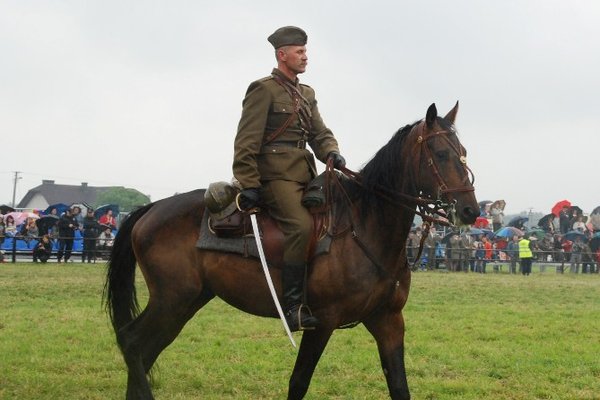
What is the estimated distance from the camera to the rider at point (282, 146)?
6320 mm

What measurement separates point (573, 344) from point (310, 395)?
4.86 meters

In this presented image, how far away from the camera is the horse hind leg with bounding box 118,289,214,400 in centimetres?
691

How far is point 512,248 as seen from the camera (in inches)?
1326

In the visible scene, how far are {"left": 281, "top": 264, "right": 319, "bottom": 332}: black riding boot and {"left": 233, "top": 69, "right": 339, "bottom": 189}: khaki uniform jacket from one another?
2.59ft

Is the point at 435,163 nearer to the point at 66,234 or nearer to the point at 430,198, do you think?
the point at 430,198

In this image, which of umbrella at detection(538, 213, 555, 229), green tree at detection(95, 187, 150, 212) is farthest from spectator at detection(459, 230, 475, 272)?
green tree at detection(95, 187, 150, 212)

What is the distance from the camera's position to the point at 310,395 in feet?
25.3

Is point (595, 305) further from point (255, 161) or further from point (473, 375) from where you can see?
point (255, 161)

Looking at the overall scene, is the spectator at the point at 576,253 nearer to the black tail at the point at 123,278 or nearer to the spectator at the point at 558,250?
the spectator at the point at 558,250

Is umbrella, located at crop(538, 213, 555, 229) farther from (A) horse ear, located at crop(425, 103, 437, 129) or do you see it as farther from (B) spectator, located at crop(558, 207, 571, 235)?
(A) horse ear, located at crop(425, 103, 437, 129)

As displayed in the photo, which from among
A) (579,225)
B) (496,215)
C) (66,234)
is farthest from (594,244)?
(66,234)

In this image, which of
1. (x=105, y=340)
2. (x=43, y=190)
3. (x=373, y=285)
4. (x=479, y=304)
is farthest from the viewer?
(x=43, y=190)

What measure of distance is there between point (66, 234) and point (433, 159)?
23365 mm

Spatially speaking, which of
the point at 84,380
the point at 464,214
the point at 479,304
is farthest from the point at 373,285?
the point at 479,304
